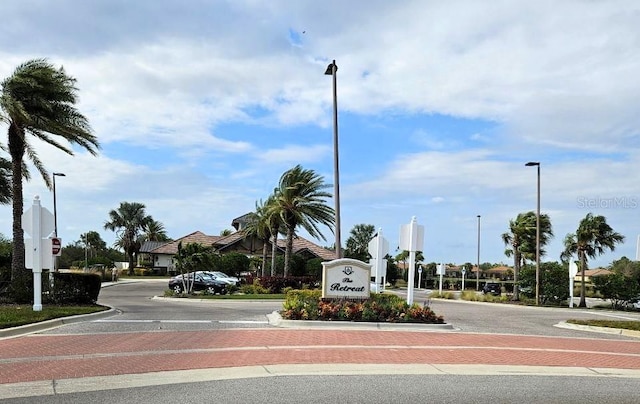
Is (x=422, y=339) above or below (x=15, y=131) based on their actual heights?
below

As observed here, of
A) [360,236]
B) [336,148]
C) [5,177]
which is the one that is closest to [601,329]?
[336,148]

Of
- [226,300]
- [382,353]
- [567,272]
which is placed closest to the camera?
[382,353]

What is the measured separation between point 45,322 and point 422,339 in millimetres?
9335

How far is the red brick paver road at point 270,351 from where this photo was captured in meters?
9.88

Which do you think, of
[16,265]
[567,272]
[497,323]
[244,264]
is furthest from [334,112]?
[244,264]

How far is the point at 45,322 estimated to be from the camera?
50.3 feet

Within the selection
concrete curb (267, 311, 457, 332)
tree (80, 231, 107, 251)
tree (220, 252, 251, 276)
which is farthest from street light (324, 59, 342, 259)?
tree (80, 231, 107, 251)

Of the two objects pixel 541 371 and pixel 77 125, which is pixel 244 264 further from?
pixel 541 371

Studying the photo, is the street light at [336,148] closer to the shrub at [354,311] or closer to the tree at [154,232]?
the shrub at [354,311]

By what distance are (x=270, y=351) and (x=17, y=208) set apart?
14746 mm

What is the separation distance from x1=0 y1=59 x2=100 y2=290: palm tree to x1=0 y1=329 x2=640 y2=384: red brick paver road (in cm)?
1043

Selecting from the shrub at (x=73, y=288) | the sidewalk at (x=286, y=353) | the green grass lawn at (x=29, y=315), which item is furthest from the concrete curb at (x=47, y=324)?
the shrub at (x=73, y=288)

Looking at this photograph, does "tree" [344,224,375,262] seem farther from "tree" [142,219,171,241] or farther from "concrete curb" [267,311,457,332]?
"concrete curb" [267,311,457,332]

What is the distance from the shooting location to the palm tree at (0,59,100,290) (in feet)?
71.5
